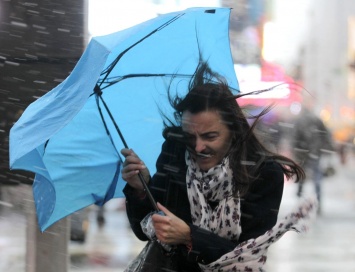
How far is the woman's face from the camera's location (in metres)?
2.74

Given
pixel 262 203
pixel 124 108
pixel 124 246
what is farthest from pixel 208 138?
pixel 124 246

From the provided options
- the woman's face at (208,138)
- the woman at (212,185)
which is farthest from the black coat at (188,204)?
the woman's face at (208,138)

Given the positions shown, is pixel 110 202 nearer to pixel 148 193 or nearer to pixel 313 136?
pixel 313 136

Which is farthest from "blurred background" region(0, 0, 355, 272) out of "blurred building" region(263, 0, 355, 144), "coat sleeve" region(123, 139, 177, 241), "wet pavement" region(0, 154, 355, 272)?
"blurred building" region(263, 0, 355, 144)

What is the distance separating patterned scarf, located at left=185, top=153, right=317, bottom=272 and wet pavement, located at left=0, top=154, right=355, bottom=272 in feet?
11.3

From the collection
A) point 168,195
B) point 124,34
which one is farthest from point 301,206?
point 124,34

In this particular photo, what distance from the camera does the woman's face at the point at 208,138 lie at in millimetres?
2738

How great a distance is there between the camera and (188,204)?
275 centimetres

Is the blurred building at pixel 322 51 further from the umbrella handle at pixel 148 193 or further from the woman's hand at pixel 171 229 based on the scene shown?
the woman's hand at pixel 171 229

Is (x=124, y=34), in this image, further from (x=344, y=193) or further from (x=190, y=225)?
(x=344, y=193)

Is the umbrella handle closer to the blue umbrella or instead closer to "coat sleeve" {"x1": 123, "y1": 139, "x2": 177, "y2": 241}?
"coat sleeve" {"x1": 123, "y1": 139, "x2": 177, "y2": 241}

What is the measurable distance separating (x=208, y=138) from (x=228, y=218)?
1.08 ft

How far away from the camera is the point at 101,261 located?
851cm

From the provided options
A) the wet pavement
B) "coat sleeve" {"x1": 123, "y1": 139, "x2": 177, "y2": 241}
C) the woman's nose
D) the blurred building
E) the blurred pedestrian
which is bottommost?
the blurred building
